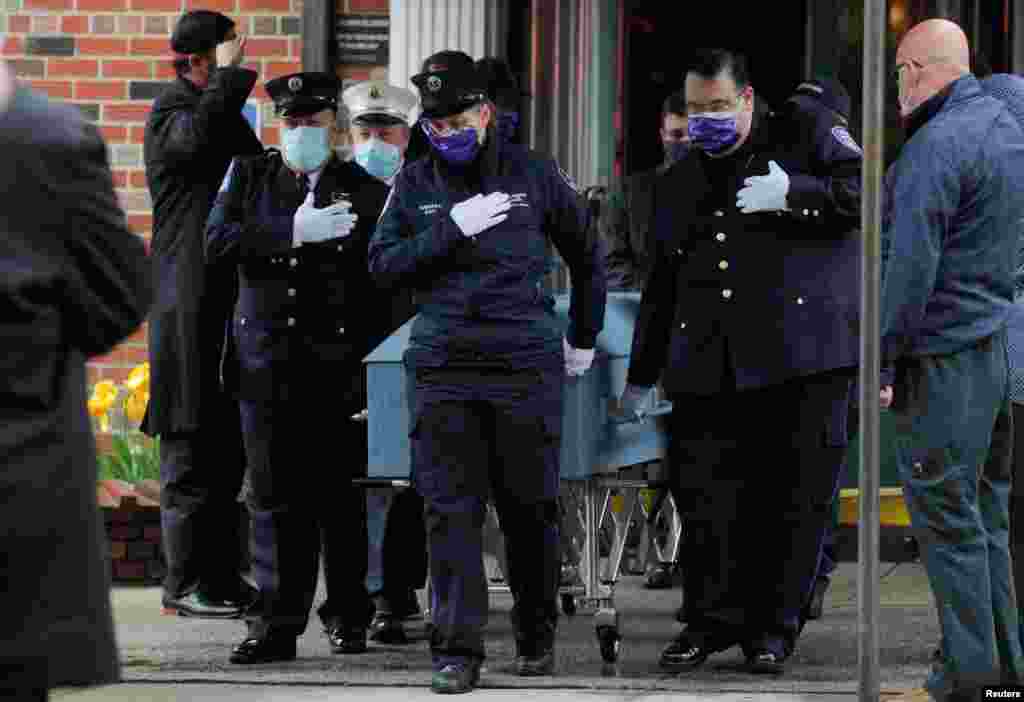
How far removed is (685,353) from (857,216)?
2.34ft

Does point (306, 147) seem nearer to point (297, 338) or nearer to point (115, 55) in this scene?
point (297, 338)

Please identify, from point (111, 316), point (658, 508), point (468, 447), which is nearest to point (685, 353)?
point (468, 447)

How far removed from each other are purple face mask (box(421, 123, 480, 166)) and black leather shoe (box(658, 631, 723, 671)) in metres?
1.72

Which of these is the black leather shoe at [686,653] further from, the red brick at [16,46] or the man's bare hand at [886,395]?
the red brick at [16,46]

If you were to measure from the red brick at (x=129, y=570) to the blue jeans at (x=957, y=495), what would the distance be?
184 inches

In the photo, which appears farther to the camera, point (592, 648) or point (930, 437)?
point (592, 648)

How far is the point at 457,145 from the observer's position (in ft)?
26.8

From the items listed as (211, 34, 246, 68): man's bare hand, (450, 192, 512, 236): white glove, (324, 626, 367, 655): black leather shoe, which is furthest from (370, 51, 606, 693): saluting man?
(211, 34, 246, 68): man's bare hand

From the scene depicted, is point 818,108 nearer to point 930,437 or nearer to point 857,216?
point 857,216

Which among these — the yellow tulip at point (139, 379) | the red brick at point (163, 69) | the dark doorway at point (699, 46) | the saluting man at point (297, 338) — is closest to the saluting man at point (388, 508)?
the saluting man at point (297, 338)

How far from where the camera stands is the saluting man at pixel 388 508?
9.51 metres

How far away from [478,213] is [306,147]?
40.6 inches

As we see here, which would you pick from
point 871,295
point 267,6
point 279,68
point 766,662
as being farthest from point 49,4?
point 871,295

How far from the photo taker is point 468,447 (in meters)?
8.12
